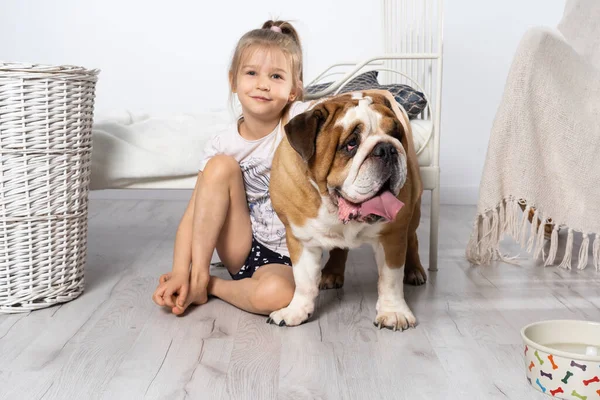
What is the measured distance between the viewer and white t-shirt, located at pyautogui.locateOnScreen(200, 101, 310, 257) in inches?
70.0

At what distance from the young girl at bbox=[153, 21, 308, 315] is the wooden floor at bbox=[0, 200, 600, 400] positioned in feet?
0.21

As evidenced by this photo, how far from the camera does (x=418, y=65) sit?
8.69 ft

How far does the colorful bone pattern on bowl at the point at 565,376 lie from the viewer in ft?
3.73

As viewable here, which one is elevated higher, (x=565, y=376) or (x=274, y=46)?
(x=274, y=46)

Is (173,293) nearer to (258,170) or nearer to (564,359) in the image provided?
Answer: (258,170)

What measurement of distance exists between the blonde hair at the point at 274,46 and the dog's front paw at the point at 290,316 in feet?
1.77

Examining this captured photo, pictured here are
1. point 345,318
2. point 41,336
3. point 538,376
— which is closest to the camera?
point 538,376

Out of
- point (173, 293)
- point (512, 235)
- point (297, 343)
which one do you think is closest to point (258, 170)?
point (173, 293)

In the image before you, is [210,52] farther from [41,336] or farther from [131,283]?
[41,336]

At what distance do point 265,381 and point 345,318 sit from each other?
1.36ft

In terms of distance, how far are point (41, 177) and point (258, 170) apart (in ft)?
1.69

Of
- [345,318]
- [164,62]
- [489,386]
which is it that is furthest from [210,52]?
[489,386]

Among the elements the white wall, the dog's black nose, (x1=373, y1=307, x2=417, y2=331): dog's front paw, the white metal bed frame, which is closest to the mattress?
the white metal bed frame

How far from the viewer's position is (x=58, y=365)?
4.47ft
